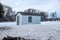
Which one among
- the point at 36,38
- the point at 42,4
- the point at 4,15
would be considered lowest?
the point at 36,38

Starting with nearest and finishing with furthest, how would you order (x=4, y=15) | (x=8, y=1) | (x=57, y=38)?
(x=57, y=38), (x=8, y=1), (x=4, y=15)

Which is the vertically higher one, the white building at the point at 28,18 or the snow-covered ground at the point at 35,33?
the white building at the point at 28,18

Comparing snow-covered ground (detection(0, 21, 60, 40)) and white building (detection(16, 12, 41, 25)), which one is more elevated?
white building (detection(16, 12, 41, 25))

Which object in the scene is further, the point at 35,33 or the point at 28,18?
the point at 28,18

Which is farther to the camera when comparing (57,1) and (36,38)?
(57,1)

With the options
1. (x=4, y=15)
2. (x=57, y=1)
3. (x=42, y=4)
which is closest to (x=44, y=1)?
(x=42, y=4)

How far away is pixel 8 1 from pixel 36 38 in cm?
159

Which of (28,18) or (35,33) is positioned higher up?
(28,18)

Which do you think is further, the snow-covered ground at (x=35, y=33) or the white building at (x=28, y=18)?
the white building at (x=28, y=18)

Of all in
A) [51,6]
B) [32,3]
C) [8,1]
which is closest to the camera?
[51,6]

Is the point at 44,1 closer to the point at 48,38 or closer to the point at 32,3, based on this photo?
the point at 32,3

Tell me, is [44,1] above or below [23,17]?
above

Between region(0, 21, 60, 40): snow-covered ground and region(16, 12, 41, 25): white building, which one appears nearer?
region(0, 21, 60, 40): snow-covered ground

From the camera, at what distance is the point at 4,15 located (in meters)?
4.91
